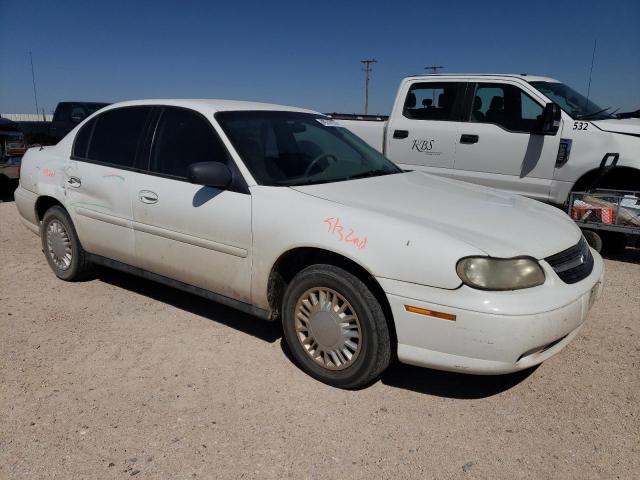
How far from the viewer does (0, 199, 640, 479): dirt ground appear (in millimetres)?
2453

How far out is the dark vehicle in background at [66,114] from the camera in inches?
552

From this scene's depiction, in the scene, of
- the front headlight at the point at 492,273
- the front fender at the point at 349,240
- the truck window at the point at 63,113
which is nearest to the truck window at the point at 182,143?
the front fender at the point at 349,240

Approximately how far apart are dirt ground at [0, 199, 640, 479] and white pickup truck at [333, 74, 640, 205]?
2.57m

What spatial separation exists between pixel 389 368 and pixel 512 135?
13.7 ft

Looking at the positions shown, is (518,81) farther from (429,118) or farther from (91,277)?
(91,277)

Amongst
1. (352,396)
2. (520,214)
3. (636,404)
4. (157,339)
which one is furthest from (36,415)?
(636,404)

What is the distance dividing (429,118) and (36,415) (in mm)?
5814

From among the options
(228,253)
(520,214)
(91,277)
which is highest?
(520,214)

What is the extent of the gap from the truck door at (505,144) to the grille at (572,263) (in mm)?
3420

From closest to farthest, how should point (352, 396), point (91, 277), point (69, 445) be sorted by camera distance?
1. point (69, 445)
2. point (352, 396)
3. point (91, 277)

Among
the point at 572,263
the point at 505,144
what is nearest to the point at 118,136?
the point at 572,263

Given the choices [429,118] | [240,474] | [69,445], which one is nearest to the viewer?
[240,474]

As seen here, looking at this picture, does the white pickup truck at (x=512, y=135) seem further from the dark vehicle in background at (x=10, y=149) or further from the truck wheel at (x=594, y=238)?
the dark vehicle in background at (x=10, y=149)

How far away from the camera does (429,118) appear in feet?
23.3
